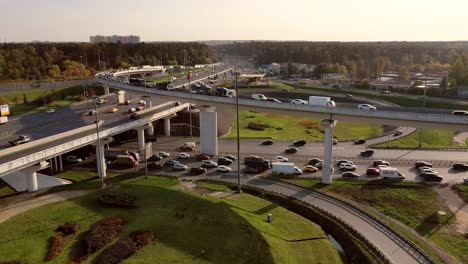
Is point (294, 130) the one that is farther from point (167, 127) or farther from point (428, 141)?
point (167, 127)

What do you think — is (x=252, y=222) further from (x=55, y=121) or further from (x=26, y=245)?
(x=55, y=121)

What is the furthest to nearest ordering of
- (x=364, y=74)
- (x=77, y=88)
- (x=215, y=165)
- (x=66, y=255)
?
(x=364, y=74)
(x=77, y=88)
(x=215, y=165)
(x=66, y=255)

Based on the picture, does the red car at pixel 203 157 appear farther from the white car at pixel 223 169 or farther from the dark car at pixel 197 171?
the white car at pixel 223 169

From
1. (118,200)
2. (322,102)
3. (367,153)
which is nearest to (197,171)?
(118,200)

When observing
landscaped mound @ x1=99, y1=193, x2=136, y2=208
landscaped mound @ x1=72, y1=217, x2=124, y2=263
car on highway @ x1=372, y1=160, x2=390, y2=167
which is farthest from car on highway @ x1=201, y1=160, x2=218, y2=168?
car on highway @ x1=372, y1=160, x2=390, y2=167

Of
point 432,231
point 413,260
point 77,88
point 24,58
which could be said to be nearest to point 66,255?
point 413,260
